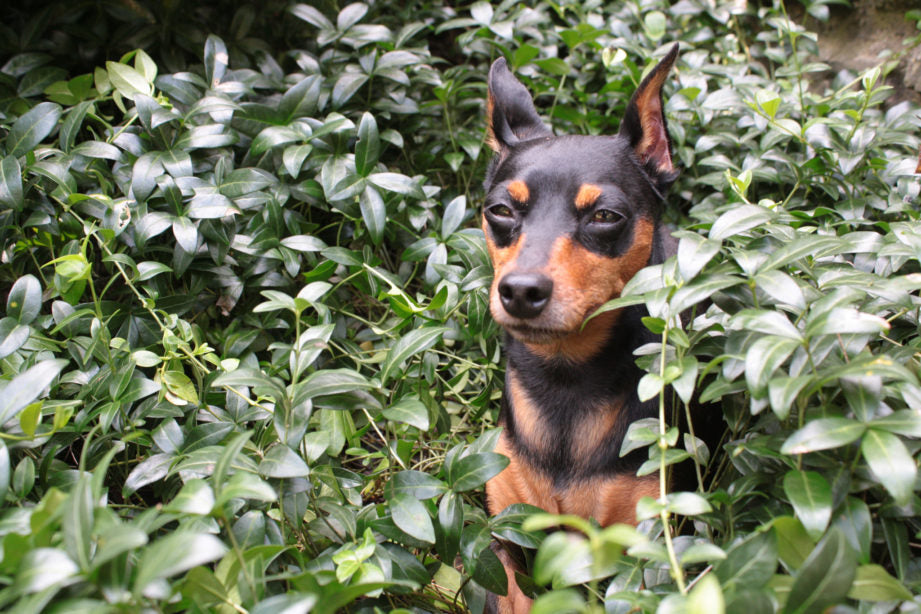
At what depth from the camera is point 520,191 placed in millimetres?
2922

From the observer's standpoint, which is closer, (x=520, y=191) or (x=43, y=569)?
(x=43, y=569)

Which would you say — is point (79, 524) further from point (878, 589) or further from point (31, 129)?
point (31, 129)

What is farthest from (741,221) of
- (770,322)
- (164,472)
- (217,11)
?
(217,11)

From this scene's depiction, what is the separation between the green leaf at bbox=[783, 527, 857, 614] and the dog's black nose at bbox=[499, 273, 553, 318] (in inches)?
48.2

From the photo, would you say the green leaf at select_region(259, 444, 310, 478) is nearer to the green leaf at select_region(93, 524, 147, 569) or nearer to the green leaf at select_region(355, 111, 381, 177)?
the green leaf at select_region(93, 524, 147, 569)

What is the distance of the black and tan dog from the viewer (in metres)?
2.66

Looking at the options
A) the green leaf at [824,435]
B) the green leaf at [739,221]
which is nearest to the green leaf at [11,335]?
the green leaf at [739,221]

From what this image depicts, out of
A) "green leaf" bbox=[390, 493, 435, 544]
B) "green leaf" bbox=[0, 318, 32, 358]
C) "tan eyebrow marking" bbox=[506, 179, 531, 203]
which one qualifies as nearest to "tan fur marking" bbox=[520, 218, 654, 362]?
"tan eyebrow marking" bbox=[506, 179, 531, 203]

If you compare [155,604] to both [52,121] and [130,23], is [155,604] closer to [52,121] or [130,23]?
[52,121]

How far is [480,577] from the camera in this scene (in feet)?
8.27

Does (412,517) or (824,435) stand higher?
(824,435)

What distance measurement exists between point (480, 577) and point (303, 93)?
105 inches

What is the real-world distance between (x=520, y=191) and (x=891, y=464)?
65.7 inches

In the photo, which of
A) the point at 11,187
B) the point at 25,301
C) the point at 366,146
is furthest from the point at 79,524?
the point at 366,146
